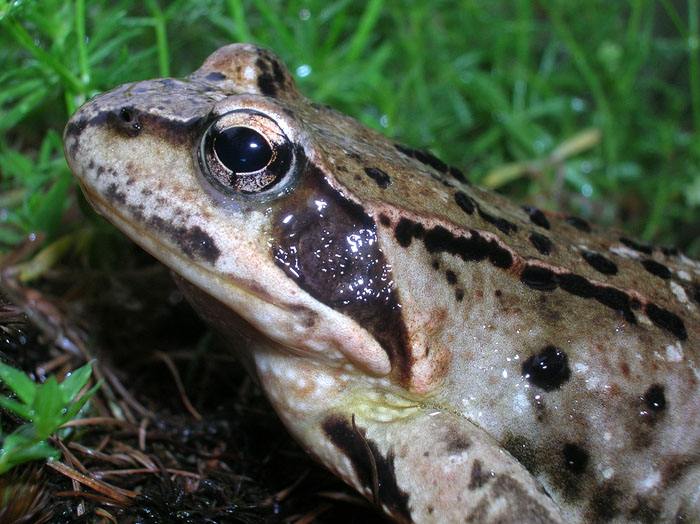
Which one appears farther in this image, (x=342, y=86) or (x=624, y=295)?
(x=342, y=86)

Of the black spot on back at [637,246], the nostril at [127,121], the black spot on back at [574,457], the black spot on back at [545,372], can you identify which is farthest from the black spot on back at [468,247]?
the nostril at [127,121]

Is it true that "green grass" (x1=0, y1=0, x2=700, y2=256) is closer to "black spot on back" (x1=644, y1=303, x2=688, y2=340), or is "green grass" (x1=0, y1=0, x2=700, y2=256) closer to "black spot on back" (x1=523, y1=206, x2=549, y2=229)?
"black spot on back" (x1=523, y1=206, x2=549, y2=229)

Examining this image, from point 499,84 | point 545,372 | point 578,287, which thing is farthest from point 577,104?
point 545,372

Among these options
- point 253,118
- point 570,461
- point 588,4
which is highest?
point 253,118

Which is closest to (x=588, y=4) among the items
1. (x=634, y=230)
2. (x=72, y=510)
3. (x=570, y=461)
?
(x=634, y=230)

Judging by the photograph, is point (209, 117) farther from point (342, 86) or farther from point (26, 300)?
point (342, 86)

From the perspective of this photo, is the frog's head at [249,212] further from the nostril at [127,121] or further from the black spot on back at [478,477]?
the black spot on back at [478,477]

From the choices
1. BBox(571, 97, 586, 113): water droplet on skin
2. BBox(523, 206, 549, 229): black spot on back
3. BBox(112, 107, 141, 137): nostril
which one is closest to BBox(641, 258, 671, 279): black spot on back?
BBox(523, 206, 549, 229): black spot on back
